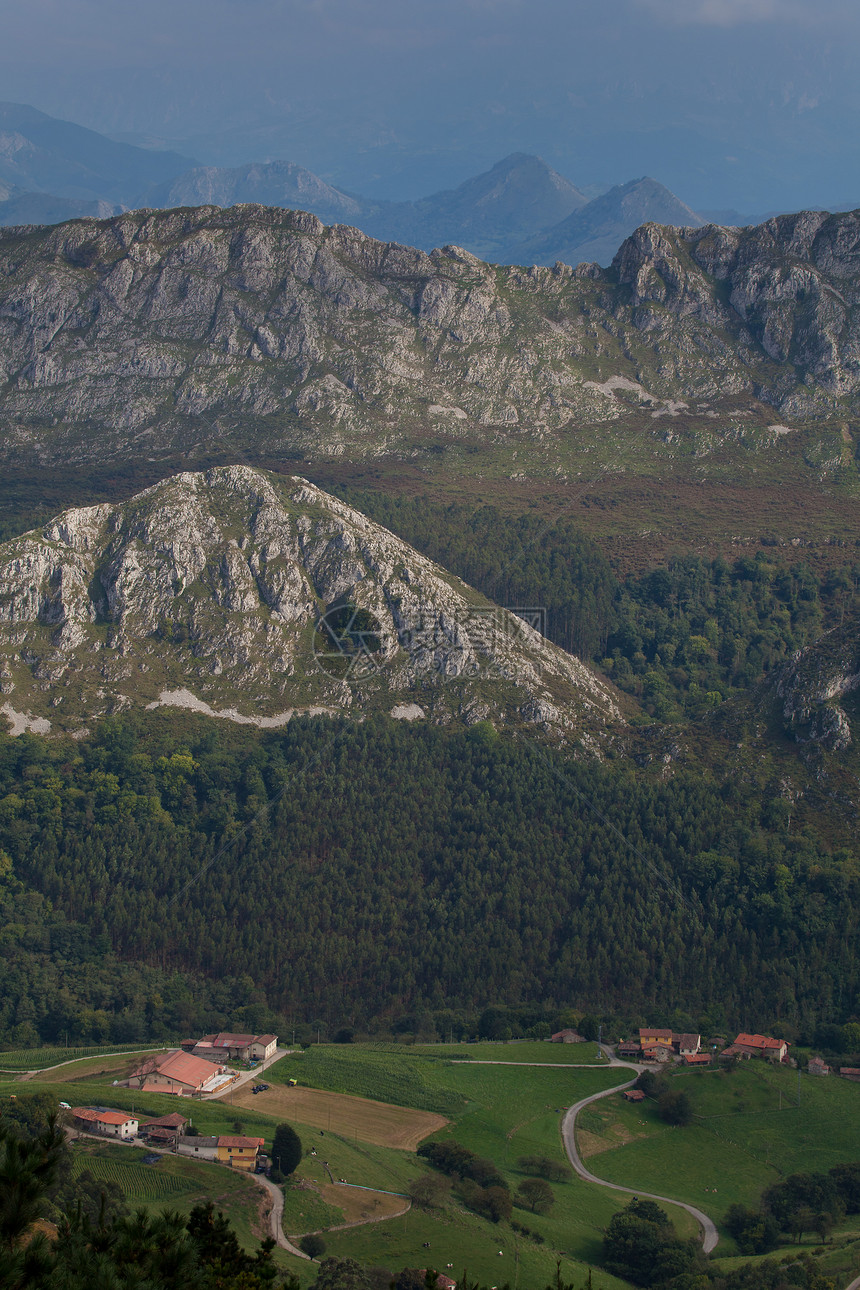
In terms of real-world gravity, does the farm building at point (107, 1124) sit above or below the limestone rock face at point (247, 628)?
below

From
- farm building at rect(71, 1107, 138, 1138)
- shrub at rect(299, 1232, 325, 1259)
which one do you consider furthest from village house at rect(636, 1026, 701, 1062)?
farm building at rect(71, 1107, 138, 1138)

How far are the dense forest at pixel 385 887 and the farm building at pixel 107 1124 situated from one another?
32.3 meters

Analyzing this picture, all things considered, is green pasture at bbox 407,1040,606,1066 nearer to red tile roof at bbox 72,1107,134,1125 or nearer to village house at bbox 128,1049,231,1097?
village house at bbox 128,1049,231,1097

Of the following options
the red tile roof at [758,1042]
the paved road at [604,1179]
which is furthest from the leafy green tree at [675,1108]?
the red tile roof at [758,1042]

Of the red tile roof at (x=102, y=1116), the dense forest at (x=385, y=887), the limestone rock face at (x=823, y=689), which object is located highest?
the limestone rock face at (x=823, y=689)

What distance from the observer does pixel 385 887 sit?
150 meters

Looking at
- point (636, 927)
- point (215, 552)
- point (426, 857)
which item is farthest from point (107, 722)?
point (636, 927)

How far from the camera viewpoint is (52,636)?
593 feet

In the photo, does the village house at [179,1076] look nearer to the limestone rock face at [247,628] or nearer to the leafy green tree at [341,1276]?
the leafy green tree at [341,1276]

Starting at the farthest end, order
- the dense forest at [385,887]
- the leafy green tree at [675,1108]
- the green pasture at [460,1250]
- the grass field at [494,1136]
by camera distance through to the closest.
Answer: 1. the dense forest at [385,887]
2. the leafy green tree at [675,1108]
3. the grass field at [494,1136]
4. the green pasture at [460,1250]

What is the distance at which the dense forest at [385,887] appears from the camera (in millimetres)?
130500

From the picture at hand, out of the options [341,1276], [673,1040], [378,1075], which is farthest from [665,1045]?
[341,1276]

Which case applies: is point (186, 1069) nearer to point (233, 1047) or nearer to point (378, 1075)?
point (233, 1047)

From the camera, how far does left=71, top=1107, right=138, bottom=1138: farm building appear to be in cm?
8888
